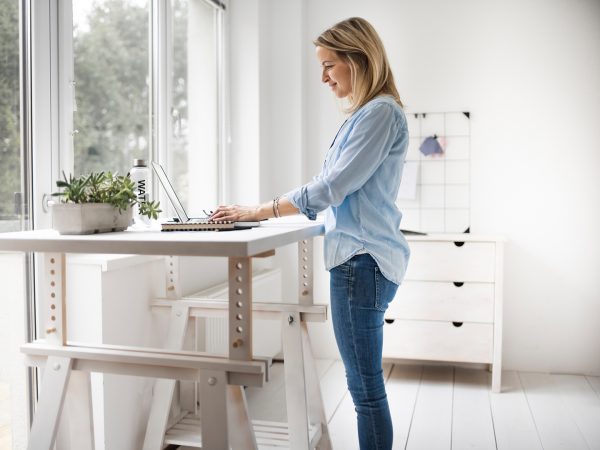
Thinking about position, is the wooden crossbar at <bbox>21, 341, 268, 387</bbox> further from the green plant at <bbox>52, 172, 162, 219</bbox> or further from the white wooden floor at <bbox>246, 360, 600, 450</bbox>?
the white wooden floor at <bbox>246, 360, 600, 450</bbox>

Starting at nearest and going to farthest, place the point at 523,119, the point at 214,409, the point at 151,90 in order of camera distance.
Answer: the point at 214,409
the point at 151,90
the point at 523,119

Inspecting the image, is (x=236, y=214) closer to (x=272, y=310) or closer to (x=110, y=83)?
(x=272, y=310)

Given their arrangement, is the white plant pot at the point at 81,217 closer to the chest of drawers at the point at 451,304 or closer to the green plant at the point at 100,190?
the green plant at the point at 100,190

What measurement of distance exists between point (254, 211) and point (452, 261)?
175cm

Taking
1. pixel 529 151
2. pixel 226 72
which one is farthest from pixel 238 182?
pixel 529 151


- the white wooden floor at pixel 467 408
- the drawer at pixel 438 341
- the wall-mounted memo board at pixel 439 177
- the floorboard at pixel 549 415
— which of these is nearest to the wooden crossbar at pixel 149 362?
the white wooden floor at pixel 467 408

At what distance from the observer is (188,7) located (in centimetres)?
303

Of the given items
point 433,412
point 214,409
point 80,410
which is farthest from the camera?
point 433,412

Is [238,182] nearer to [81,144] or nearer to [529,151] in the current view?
[81,144]

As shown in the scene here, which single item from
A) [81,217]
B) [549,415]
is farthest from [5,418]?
[549,415]

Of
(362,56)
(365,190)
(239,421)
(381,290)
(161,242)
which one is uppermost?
(362,56)

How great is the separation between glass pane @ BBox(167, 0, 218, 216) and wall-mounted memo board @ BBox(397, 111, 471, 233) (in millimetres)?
1073

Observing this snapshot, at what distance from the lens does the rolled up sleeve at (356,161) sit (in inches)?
60.1

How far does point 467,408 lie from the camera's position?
2.83 meters
